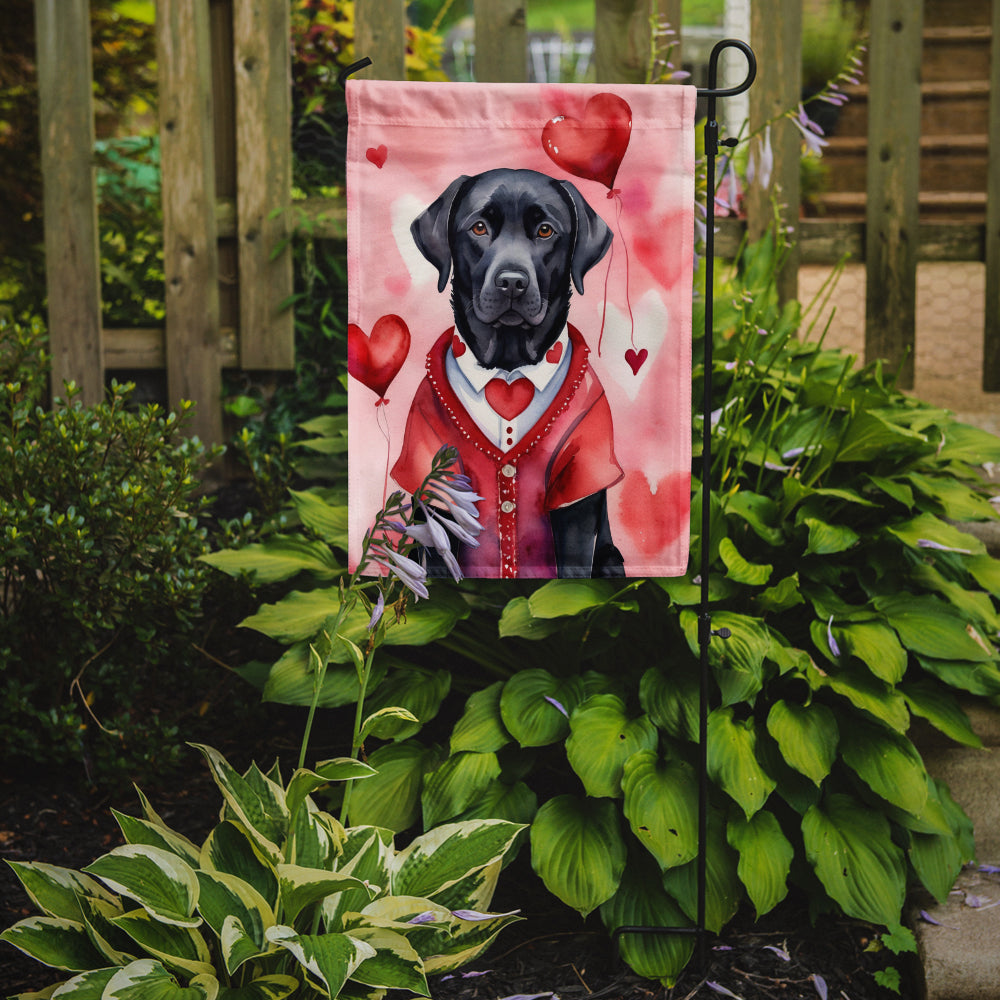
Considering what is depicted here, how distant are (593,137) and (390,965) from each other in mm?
1358

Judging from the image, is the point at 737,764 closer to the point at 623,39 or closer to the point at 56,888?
the point at 56,888

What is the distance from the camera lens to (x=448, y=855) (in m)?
1.69

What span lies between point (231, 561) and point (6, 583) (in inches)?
18.8

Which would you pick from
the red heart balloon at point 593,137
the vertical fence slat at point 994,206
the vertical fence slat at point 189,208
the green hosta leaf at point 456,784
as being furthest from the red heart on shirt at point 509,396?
the vertical fence slat at point 994,206

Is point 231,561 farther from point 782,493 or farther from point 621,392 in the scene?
point 782,493

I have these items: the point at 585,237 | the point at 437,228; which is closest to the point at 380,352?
the point at 437,228

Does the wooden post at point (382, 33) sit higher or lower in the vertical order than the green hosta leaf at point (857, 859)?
higher

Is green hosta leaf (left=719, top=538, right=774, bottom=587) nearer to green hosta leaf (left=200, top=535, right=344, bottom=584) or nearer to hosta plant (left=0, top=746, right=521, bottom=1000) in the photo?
hosta plant (left=0, top=746, right=521, bottom=1000)

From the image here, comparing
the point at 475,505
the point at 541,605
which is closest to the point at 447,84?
the point at 475,505

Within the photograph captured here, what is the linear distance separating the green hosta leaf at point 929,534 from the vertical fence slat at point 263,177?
201cm

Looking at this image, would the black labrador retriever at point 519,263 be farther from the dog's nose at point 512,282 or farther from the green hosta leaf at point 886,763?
the green hosta leaf at point 886,763

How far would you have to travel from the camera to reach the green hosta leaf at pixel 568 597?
76.5 inches

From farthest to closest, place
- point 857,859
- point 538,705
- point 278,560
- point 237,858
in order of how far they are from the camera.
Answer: point 278,560, point 538,705, point 857,859, point 237,858

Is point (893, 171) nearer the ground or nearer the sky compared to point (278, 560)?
nearer the sky
